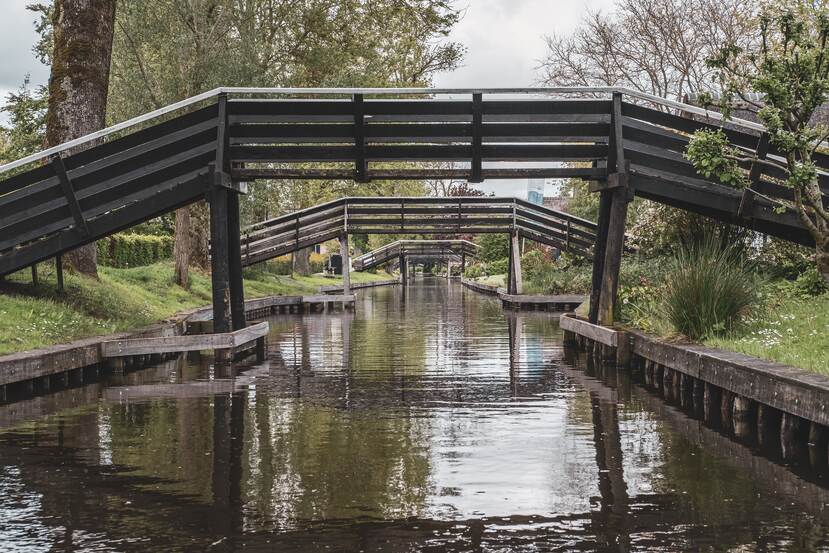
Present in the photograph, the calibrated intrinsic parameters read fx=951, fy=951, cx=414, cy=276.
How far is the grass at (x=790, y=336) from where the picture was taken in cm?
956

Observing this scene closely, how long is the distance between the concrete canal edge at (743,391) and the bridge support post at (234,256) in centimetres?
639

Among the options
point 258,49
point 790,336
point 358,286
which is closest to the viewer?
point 790,336

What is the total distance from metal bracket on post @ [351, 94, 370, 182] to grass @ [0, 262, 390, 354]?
4889 mm

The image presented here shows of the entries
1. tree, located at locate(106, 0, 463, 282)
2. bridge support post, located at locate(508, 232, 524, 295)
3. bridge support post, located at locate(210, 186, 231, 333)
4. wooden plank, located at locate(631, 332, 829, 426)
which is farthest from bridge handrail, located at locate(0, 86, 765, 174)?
bridge support post, located at locate(508, 232, 524, 295)

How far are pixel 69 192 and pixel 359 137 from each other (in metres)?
4.30

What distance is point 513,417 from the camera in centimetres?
979

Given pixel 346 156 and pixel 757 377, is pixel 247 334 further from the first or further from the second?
pixel 757 377

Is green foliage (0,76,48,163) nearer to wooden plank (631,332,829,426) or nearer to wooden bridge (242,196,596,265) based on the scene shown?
wooden bridge (242,196,596,265)

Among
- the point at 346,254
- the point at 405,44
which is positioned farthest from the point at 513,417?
the point at 405,44

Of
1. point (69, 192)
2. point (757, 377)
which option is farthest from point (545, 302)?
point (757, 377)

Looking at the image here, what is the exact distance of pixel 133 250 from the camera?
115 feet

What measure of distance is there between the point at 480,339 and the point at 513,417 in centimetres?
951

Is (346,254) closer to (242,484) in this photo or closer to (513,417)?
(513,417)

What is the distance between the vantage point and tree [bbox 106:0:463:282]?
2566cm
